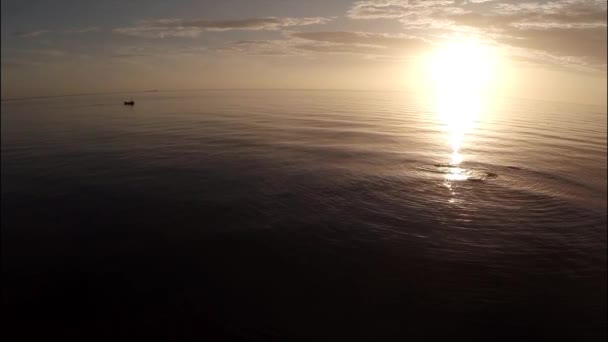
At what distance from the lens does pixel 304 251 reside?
10031 mm

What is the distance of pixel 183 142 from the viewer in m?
27.6

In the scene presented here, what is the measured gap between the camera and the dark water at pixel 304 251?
741cm

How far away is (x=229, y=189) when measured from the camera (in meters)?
15.4

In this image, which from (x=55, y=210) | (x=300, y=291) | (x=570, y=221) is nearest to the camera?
(x=300, y=291)

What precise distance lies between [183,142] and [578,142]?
36997 mm

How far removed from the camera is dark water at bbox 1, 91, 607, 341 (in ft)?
24.3

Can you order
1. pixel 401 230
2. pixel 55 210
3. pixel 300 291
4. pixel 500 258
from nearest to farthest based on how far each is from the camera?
pixel 300 291 < pixel 500 258 < pixel 401 230 < pixel 55 210

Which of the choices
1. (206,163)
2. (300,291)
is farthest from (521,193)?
(206,163)

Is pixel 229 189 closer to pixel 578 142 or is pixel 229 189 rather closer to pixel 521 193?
pixel 521 193

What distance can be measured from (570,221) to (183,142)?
25.4 meters

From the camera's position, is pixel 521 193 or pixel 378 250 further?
pixel 521 193

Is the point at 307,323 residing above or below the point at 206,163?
below

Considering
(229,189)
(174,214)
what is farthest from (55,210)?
(229,189)

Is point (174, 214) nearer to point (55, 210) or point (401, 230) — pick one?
point (55, 210)
